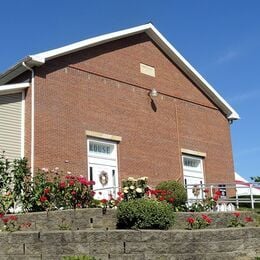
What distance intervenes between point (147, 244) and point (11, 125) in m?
10.2

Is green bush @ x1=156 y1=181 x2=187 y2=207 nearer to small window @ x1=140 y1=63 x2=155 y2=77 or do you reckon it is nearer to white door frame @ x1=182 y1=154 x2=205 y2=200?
white door frame @ x1=182 y1=154 x2=205 y2=200

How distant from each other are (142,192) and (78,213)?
1.56 m

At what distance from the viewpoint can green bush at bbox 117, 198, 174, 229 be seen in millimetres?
10367

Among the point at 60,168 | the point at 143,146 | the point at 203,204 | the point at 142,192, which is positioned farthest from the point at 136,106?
the point at 142,192

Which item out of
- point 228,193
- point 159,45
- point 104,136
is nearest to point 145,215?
point 104,136

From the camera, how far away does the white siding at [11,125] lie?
59.9ft

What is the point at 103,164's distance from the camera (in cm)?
2075

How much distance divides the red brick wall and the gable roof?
0.33 meters

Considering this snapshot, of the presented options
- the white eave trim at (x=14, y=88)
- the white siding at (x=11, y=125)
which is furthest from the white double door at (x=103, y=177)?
the white eave trim at (x=14, y=88)

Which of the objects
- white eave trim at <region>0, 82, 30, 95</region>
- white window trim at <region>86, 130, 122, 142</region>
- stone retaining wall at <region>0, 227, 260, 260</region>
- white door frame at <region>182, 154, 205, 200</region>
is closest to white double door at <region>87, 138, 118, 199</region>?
white window trim at <region>86, 130, 122, 142</region>

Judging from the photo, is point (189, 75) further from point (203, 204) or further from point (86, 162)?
point (203, 204)

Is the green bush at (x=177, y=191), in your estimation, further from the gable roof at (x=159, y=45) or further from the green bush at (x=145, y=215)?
the gable roof at (x=159, y=45)

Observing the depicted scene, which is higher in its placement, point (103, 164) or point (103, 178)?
point (103, 164)

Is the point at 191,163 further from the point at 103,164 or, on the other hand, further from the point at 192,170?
the point at 103,164
